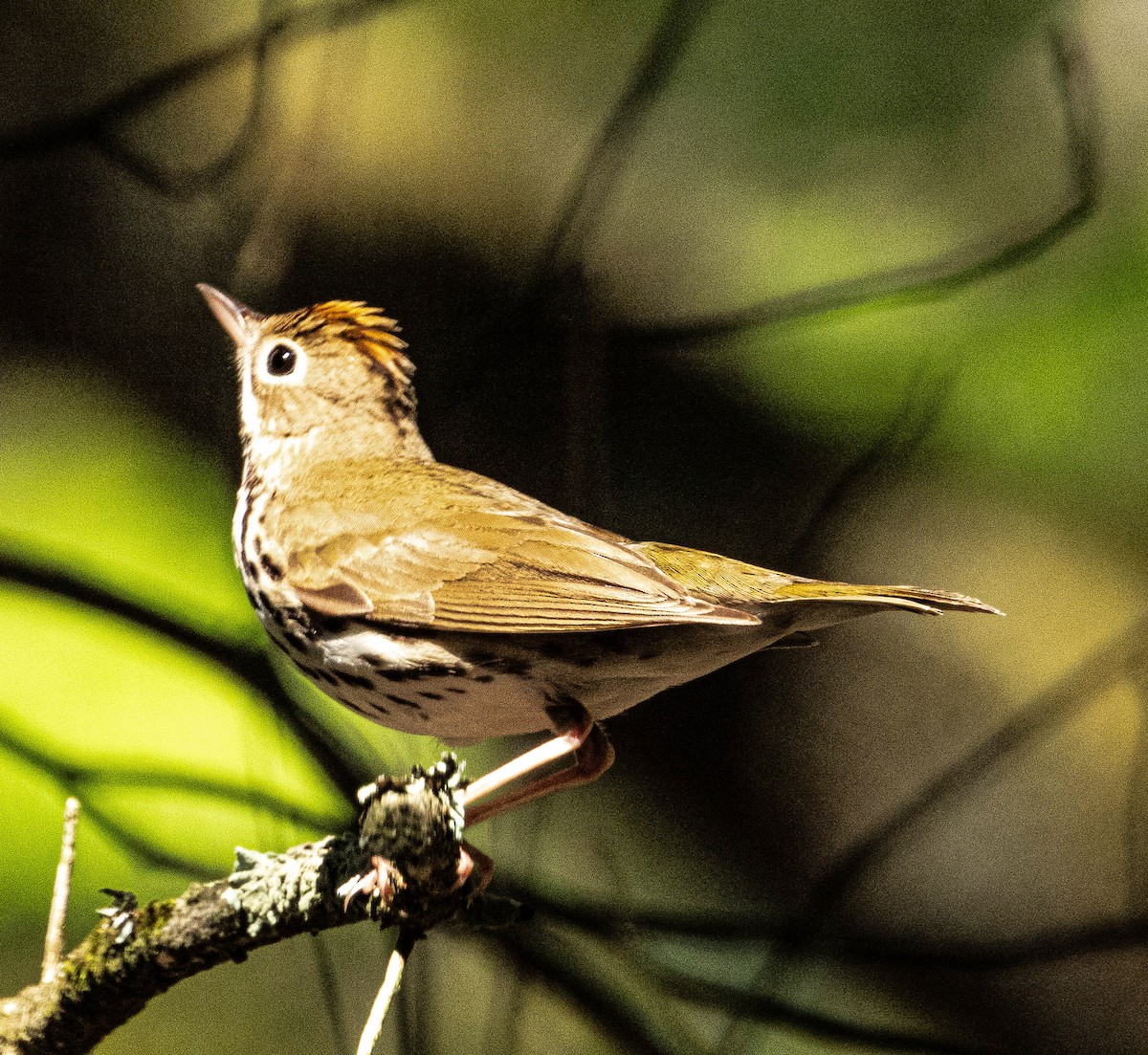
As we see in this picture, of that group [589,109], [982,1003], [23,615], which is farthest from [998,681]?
[23,615]

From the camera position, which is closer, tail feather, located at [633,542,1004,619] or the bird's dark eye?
tail feather, located at [633,542,1004,619]

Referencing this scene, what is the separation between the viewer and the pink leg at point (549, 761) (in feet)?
4.56

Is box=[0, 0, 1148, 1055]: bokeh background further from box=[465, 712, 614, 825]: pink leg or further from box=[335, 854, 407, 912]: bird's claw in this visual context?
box=[335, 854, 407, 912]: bird's claw

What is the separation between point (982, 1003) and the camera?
1.91 m

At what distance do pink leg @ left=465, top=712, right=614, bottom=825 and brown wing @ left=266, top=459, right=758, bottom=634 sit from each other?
0.16 metres

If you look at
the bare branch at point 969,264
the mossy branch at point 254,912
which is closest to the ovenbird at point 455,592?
the mossy branch at point 254,912

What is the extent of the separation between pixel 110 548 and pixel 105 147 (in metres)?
0.63

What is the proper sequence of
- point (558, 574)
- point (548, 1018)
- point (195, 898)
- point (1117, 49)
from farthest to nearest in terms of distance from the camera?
point (548, 1018)
point (1117, 49)
point (558, 574)
point (195, 898)

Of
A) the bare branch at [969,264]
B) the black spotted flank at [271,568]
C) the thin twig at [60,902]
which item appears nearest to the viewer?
the thin twig at [60,902]

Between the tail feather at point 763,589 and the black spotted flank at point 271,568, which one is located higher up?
the tail feather at point 763,589

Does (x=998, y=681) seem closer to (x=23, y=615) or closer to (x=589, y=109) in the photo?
(x=589, y=109)

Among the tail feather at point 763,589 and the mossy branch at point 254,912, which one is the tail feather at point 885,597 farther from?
the mossy branch at point 254,912

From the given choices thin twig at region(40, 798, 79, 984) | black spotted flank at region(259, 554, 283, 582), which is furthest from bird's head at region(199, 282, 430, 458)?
thin twig at region(40, 798, 79, 984)

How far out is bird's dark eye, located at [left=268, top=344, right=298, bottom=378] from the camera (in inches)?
61.9
